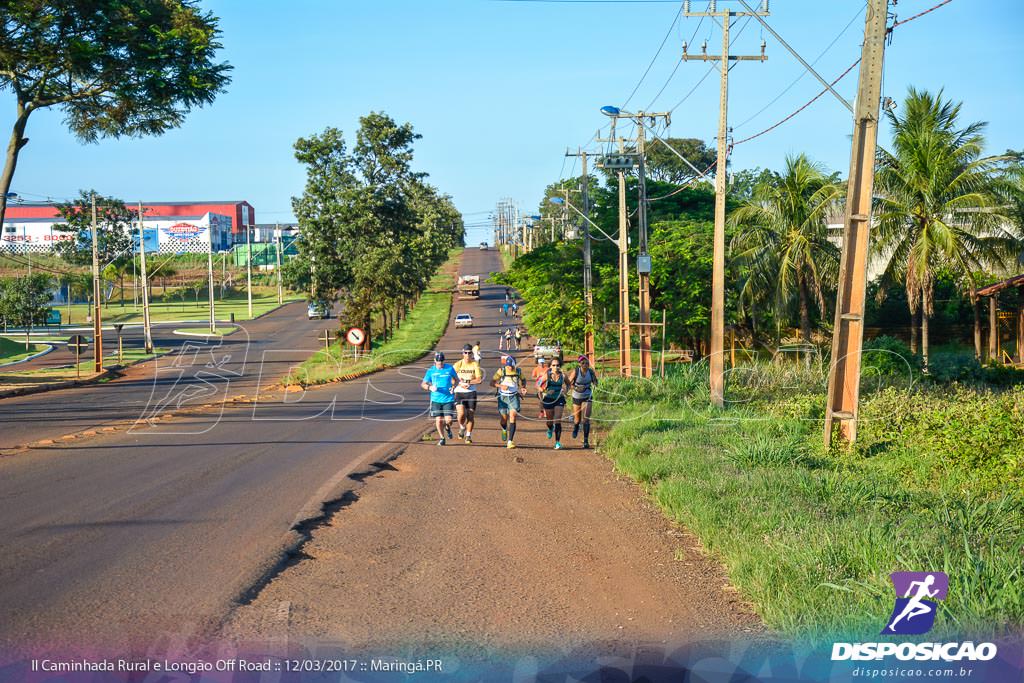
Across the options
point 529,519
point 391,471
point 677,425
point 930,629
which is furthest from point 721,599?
point 677,425

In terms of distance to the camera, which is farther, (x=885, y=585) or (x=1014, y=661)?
(x=885, y=585)

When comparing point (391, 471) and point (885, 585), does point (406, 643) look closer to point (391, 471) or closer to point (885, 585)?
point (885, 585)

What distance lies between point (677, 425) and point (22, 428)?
47.2 feet

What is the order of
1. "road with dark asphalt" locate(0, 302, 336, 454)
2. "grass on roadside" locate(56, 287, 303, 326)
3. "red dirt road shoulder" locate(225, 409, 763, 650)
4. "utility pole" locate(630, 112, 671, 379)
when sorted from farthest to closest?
"grass on roadside" locate(56, 287, 303, 326) → "utility pole" locate(630, 112, 671, 379) → "road with dark asphalt" locate(0, 302, 336, 454) → "red dirt road shoulder" locate(225, 409, 763, 650)

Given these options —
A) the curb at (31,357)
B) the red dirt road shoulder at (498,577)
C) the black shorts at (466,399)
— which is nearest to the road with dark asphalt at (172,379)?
the curb at (31,357)

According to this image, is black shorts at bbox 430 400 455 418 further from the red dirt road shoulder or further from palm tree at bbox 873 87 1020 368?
palm tree at bbox 873 87 1020 368

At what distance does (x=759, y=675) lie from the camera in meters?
5.94

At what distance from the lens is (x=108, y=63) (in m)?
28.9

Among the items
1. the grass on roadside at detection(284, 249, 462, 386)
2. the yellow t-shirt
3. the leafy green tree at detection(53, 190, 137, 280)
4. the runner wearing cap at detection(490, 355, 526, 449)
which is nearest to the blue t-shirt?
the yellow t-shirt

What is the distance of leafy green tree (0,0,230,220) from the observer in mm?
27203

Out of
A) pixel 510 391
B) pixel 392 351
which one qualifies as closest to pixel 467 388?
pixel 510 391

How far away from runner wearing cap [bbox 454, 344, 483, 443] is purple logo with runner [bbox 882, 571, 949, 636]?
37.3 feet

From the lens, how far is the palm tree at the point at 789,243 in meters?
42.9

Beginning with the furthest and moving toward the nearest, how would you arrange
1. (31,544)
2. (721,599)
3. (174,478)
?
(174,478), (31,544), (721,599)
